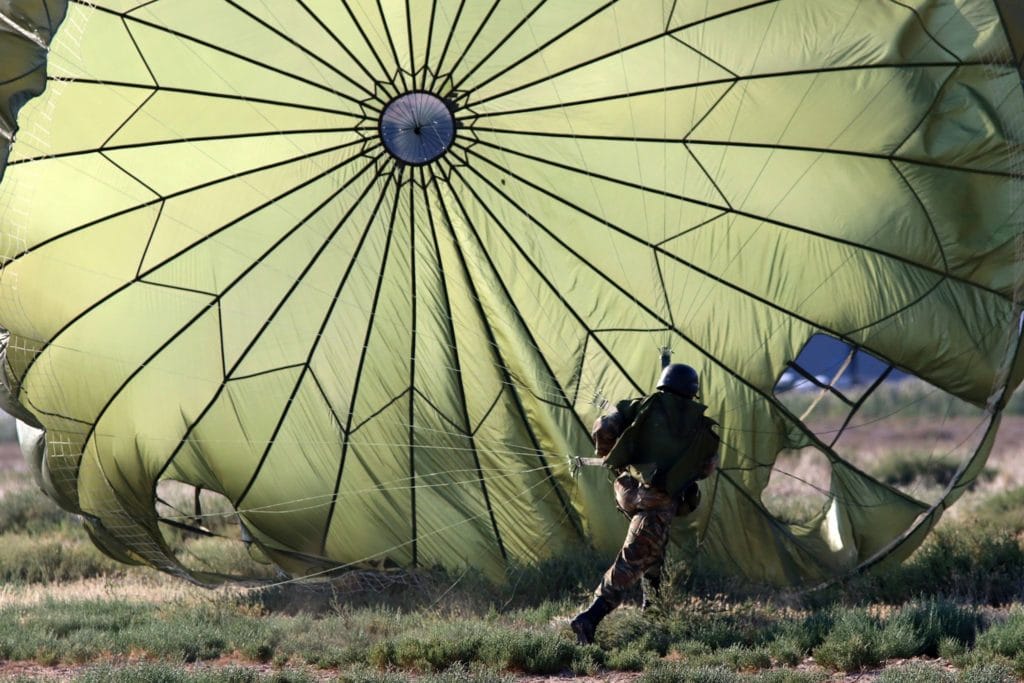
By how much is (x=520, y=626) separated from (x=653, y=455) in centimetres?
135

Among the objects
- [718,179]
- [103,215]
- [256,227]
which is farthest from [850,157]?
[103,215]

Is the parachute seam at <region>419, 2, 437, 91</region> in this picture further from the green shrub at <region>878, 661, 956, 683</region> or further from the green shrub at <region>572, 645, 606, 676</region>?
the green shrub at <region>878, 661, 956, 683</region>

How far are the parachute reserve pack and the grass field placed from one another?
0.87 m

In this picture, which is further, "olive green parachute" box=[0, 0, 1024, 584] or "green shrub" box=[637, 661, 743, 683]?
"olive green parachute" box=[0, 0, 1024, 584]

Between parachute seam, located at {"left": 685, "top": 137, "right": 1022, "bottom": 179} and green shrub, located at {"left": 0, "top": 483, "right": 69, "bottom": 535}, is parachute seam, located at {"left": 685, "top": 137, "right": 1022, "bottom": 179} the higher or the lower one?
the higher one

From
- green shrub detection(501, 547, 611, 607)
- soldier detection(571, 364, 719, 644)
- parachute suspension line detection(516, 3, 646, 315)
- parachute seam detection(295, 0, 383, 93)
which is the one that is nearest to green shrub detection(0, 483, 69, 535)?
green shrub detection(501, 547, 611, 607)

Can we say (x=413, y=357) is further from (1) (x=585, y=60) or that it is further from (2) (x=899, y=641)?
(2) (x=899, y=641)

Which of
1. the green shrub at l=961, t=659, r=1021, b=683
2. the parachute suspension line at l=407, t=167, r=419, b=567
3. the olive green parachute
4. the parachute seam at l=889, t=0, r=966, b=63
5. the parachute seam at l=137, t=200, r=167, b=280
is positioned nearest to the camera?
the green shrub at l=961, t=659, r=1021, b=683

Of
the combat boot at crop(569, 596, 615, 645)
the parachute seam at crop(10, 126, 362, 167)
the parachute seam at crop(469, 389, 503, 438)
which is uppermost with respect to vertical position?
the parachute seam at crop(10, 126, 362, 167)

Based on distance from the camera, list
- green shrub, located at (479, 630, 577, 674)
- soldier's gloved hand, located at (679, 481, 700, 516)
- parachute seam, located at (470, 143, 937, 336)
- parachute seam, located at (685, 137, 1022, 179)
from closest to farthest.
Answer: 1. green shrub, located at (479, 630, 577, 674)
2. soldier's gloved hand, located at (679, 481, 700, 516)
3. parachute seam, located at (685, 137, 1022, 179)
4. parachute seam, located at (470, 143, 937, 336)

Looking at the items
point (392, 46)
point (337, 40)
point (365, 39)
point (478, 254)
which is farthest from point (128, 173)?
point (478, 254)

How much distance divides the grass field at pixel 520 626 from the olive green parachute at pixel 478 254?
15.8 inches

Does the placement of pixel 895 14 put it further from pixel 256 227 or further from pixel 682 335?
pixel 256 227

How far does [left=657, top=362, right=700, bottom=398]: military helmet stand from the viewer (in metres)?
8.40
